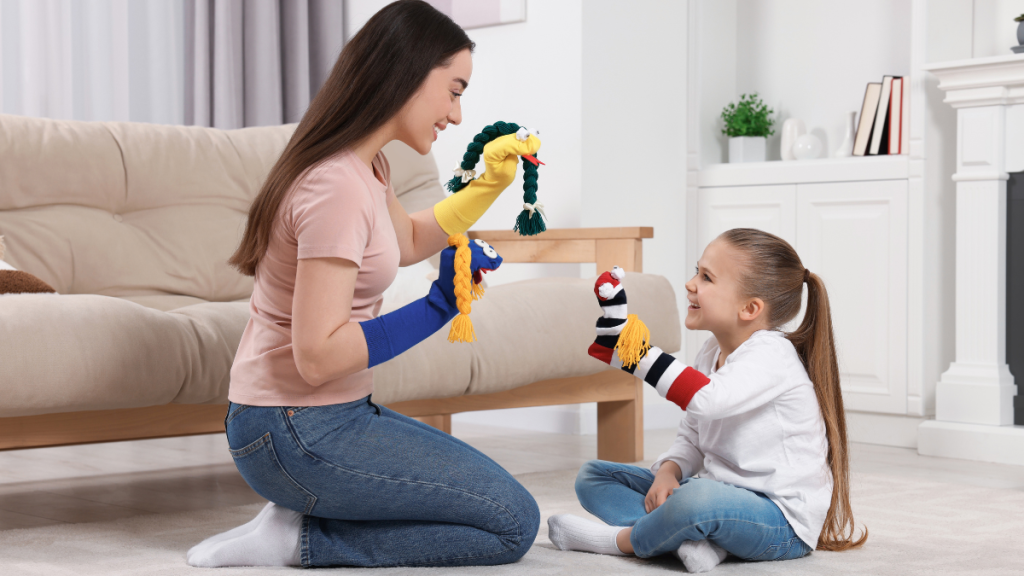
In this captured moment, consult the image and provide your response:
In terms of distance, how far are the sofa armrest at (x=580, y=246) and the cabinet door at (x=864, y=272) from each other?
80 cm

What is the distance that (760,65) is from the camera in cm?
369

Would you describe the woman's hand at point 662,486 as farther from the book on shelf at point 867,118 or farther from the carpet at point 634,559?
the book on shelf at point 867,118

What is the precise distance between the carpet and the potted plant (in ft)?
5.30

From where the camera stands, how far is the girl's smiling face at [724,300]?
1.54 m

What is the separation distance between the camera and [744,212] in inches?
133

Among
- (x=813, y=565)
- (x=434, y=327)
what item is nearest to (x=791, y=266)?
(x=813, y=565)

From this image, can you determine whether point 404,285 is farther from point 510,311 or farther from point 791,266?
point 791,266

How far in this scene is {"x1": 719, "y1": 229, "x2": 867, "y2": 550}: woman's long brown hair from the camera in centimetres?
152

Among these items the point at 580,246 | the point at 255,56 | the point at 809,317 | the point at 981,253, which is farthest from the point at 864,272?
the point at 255,56

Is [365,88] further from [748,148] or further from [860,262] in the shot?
[748,148]

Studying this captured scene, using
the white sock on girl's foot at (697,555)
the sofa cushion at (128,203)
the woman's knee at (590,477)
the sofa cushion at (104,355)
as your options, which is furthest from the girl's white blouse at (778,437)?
the sofa cushion at (128,203)

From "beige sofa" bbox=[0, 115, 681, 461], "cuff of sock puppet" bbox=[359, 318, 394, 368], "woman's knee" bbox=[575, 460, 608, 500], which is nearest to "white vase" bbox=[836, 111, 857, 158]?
"beige sofa" bbox=[0, 115, 681, 461]

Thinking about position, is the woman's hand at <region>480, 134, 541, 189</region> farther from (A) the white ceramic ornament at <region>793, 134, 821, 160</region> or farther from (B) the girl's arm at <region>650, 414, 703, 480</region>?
(A) the white ceramic ornament at <region>793, 134, 821, 160</region>

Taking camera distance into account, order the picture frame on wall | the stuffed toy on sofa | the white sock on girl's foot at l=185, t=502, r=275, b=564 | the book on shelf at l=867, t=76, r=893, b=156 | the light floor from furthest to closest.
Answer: the picture frame on wall → the book on shelf at l=867, t=76, r=893, b=156 → the light floor → the stuffed toy on sofa → the white sock on girl's foot at l=185, t=502, r=275, b=564
